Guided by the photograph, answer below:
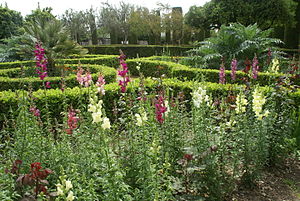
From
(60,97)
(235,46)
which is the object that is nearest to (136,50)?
(235,46)

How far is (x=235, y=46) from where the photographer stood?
9266 mm

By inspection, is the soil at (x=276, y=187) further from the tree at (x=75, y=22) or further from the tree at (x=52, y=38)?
the tree at (x=75, y=22)

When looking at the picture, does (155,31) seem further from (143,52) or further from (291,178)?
(291,178)

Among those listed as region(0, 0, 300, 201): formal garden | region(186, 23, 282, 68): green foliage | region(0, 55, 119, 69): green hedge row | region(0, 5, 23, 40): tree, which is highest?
region(0, 5, 23, 40): tree

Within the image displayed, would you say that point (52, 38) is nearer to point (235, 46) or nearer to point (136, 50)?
point (235, 46)

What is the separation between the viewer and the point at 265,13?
15.2 m

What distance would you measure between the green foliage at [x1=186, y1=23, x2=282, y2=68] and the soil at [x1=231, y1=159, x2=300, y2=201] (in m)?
5.43

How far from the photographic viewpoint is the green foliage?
344 inches

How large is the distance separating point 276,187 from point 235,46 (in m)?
6.84

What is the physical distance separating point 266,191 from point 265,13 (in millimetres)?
14395

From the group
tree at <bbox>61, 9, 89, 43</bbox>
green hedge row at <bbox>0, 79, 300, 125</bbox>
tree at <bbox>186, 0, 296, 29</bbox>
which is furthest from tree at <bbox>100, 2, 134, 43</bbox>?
green hedge row at <bbox>0, 79, 300, 125</bbox>

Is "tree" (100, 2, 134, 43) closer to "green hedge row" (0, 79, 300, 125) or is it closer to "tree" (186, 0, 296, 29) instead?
"tree" (186, 0, 296, 29)

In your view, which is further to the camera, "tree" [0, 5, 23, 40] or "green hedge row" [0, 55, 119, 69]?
"tree" [0, 5, 23, 40]

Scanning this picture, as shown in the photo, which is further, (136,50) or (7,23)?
(136,50)
